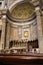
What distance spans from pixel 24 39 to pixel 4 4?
4.67m

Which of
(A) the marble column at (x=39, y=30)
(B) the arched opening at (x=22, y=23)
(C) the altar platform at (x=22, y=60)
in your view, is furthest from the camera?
(B) the arched opening at (x=22, y=23)

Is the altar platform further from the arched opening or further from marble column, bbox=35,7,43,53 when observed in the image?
the arched opening

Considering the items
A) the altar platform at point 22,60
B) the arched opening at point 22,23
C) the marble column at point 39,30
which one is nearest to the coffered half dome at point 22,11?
the arched opening at point 22,23

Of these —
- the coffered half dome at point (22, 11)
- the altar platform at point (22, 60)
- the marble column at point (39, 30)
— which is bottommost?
the altar platform at point (22, 60)

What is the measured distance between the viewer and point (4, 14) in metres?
11.8

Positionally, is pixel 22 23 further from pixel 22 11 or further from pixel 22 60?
pixel 22 60

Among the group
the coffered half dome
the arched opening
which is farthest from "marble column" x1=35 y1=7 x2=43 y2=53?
the coffered half dome

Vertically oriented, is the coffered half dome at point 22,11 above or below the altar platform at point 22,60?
above

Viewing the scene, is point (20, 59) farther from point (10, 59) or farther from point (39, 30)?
point (39, 30)

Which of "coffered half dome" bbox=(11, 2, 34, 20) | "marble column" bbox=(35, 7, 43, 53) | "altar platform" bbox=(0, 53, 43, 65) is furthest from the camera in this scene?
"coffered half dome" bbox=(11, 2, 34, 20)

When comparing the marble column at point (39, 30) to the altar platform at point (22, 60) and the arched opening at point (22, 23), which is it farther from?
the altar platform at point (22, 60)

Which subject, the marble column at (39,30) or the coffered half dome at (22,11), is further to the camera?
the coffered half dome at (22,11)

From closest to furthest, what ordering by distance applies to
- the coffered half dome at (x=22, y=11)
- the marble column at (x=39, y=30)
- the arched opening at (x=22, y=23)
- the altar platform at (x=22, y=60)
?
1. the altar platform at (x=22, y=60)
2. the marble column at (x=39, y=30)
3. the arched opening at (x=22, y=23)
4. the coffered half dome at (x=22, y=11)

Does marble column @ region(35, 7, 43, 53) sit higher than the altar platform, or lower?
higher
